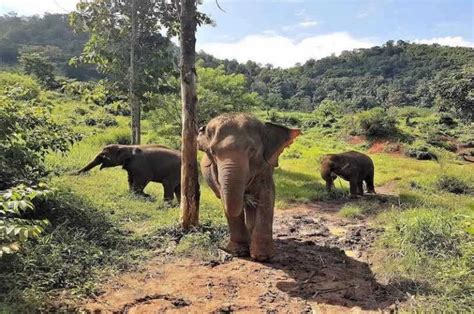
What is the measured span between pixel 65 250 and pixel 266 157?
296 centimetres

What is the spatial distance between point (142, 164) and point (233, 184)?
676 centimetres

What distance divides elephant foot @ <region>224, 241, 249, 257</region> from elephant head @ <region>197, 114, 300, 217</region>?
3.06 feet

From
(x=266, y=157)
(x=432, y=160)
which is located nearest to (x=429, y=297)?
(x=266, y=157)

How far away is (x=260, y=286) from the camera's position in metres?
6.13

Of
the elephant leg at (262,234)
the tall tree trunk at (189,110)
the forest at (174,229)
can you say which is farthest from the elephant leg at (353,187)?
the elephant leg at (262,234)

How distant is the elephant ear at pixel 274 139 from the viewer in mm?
7206

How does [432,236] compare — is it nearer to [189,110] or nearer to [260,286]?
[260,286]

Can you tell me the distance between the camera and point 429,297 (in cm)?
549

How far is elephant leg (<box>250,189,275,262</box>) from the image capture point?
7.04m

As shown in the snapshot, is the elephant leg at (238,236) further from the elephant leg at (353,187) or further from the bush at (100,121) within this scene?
the bush at (100,121)

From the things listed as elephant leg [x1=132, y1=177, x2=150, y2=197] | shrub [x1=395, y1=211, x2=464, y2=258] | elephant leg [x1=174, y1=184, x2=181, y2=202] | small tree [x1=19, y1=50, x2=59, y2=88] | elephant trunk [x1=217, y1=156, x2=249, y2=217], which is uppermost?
small tree [x1=19, y1=50, x2=59, y2=88]

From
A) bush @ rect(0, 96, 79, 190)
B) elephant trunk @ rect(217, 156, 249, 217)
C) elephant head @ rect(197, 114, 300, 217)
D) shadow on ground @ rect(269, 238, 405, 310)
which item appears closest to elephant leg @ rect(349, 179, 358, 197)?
shadow on ground @ rect(269, 238, 405, 310)

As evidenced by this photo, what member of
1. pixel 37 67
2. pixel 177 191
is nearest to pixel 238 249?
pixel 177 191

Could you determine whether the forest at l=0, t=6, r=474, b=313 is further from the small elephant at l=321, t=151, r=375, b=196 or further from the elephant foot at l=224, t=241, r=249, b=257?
the small elephant at l=321, t=151, r=375, b=196
